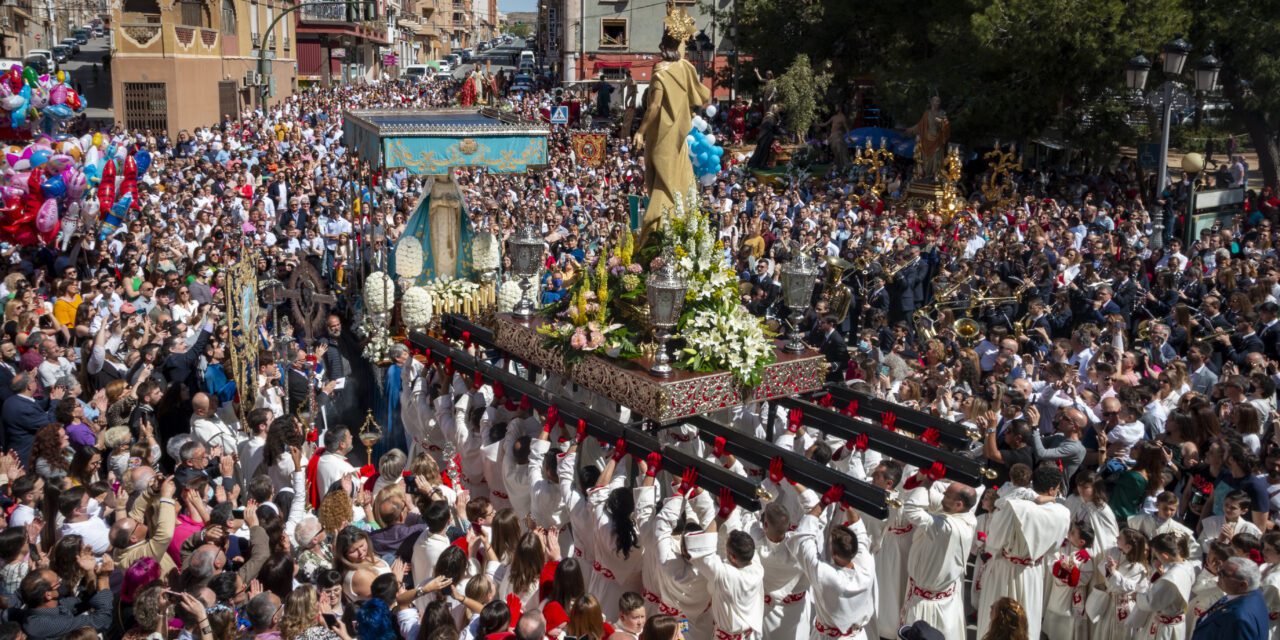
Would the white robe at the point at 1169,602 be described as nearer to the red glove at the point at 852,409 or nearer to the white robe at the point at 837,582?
the white robe at the point at 837,582

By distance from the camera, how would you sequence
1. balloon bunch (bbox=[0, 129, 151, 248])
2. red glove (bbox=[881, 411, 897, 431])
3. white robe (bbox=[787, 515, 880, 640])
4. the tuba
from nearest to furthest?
1. white robe (bbox=[787, 515, 880, 640])
2. red glove (bbox=[881, 411, 897, 431])
3. the tuba
4. balloon bunch (bbox=[0, 129, 151, 248])

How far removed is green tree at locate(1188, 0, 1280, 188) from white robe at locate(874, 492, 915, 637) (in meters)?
18.8

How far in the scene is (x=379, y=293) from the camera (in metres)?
12.2

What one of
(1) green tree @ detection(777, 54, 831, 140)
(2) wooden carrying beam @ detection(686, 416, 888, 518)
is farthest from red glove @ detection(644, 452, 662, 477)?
(1) green tree @ detection(777, 54, 831, 140)

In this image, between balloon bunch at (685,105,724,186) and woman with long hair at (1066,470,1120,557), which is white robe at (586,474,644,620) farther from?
balloon bunch at (685,105,724,186)

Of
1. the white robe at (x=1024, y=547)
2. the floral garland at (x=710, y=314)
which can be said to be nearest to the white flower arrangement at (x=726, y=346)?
the floral garland at (x=710, y=314)

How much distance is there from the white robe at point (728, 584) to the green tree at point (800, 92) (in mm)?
25632

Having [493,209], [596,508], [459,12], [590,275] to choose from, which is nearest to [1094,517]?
[596,508]

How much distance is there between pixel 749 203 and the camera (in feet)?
70.9

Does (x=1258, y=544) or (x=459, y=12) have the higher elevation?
(x=459, y=12)

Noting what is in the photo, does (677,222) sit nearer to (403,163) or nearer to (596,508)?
(596,508)

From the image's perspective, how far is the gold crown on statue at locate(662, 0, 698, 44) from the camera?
29.4 feet

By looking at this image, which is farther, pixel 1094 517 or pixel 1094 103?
pixel 1094 103

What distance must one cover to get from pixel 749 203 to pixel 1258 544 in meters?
15.6
